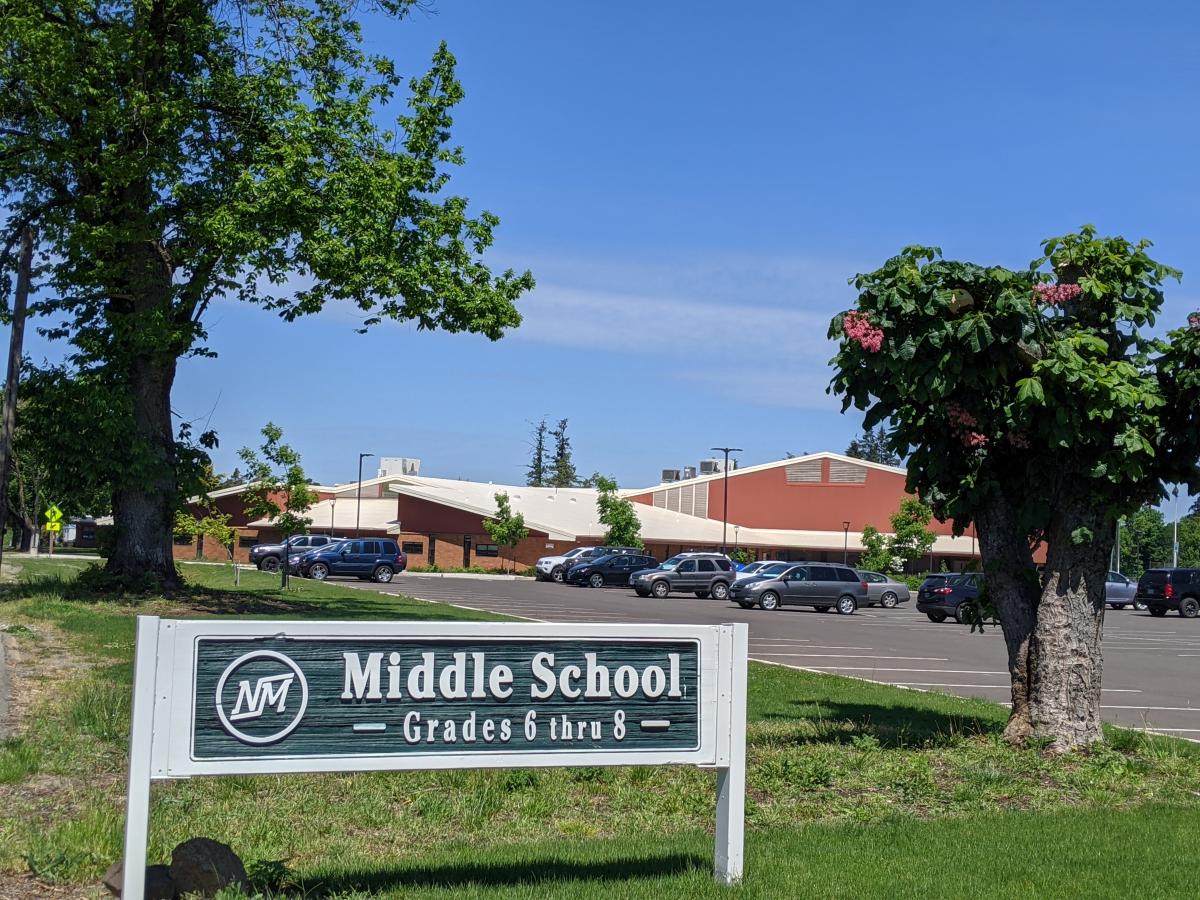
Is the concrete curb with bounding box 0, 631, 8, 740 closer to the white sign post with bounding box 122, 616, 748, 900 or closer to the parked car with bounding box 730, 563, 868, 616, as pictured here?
the white sign post with bounding box 122, 616, 748, 900

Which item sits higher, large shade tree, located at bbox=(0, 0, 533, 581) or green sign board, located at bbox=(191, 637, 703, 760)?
large shade tree, located at bbox=(0, 0, 533, 581)

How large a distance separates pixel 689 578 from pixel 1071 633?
37.8 metres

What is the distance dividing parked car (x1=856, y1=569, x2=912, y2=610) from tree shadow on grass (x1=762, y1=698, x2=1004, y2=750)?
3005 cm

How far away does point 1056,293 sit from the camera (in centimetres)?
938

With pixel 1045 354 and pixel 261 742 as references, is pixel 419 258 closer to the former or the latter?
pixel 1045 354

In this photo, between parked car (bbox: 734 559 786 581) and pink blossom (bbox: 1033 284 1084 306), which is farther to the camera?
parked car (bbox: 734 559 786 581)

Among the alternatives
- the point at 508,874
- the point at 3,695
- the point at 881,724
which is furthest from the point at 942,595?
the point at 508,874

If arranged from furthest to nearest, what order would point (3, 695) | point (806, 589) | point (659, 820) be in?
point (806, 589), point (3, 695), point (659, 820)

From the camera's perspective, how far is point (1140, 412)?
9.26m

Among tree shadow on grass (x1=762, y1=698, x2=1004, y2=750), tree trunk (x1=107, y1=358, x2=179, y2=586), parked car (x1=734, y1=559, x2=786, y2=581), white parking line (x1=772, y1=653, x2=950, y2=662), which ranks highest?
tree trunk (x1=107, y1=358, x2=179, y2=586)

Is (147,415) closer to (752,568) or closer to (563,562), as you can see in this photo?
(752,568)

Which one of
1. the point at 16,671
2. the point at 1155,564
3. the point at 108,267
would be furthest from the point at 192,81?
the point at 1155,564

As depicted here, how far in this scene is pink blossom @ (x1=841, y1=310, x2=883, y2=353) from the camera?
8.92 m

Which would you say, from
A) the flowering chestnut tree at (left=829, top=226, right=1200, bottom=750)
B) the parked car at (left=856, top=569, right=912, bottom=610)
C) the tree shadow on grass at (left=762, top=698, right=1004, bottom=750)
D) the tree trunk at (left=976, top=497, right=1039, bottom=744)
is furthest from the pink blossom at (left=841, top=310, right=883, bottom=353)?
the parked car at (left=856, top=569, right=912, bottom=610)
